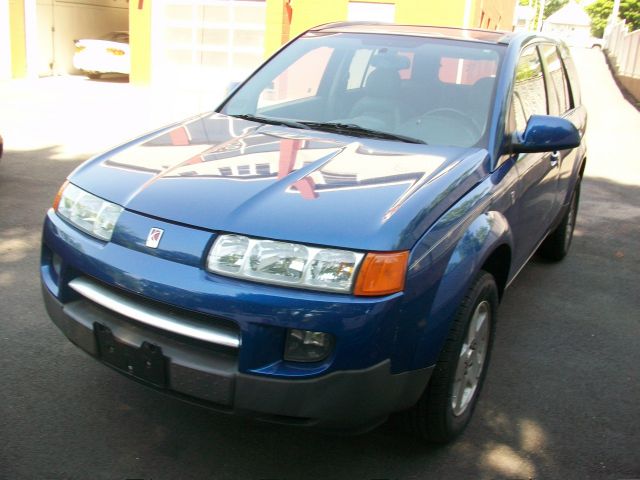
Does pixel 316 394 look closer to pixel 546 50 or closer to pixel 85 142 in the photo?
pixel 546 50

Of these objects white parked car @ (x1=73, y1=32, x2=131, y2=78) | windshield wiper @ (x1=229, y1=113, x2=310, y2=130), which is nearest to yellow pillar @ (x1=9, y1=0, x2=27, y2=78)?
white parked car @ (x1=73, y1=32, x2=131, y2=78)

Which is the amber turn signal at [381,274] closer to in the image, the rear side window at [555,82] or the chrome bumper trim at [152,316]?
the chrome bumper trim at [152,316]

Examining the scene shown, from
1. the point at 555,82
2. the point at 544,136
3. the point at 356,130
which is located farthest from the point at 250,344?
the point at 555,82

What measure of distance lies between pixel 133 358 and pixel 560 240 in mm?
4022

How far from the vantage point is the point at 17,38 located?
1680cm

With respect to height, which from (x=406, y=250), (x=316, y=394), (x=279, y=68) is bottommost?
(x=316, y=394)

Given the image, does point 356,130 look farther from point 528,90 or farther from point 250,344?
point 250,344

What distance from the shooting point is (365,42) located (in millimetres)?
4164

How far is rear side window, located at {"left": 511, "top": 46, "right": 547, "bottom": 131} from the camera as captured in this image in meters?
3.73

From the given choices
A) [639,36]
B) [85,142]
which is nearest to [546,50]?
[85,142]

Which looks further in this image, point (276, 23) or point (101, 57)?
point (101, 57)

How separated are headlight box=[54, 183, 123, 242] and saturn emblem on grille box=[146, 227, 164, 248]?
21 centimetres

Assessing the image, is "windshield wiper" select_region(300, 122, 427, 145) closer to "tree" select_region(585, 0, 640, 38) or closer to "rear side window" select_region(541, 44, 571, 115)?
"rear side window" select_region(541, 44, 571, 115)

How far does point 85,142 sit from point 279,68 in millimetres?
6187
